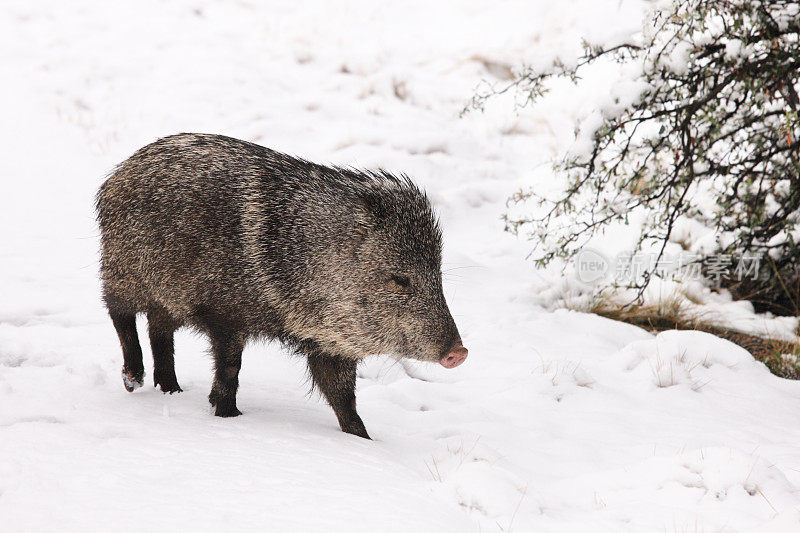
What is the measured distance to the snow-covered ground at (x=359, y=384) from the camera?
2479mm

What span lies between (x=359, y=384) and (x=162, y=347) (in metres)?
1.30

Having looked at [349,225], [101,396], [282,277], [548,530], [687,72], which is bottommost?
[548,530]

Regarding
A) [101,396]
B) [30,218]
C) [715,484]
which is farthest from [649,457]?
[30,218]

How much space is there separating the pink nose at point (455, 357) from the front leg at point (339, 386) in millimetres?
537

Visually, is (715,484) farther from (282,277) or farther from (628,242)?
(628,242)

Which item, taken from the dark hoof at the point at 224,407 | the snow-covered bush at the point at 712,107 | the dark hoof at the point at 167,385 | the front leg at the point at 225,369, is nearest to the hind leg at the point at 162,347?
the dark hoof at the point at 167,385

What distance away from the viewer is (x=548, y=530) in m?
2.54

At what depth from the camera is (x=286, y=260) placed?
11.1 ft

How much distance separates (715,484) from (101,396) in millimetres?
2783

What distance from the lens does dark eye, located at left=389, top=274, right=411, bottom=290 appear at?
3.37 m

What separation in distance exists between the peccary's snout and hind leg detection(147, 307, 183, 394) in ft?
4.67

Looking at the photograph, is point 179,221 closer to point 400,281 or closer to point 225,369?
point 225,369
